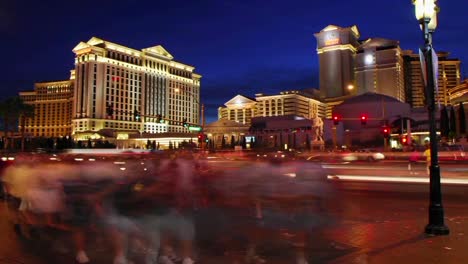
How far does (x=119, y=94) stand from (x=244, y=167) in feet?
503

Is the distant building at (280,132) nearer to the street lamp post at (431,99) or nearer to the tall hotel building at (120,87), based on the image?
the tall hotel building at (120,87)

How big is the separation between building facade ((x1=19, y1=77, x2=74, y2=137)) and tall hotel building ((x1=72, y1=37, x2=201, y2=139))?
2063cm

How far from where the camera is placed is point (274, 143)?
123062 mm

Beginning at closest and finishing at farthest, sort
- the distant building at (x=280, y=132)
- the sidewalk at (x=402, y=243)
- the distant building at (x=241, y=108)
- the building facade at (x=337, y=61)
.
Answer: the sidewalk at (x=402, y=243)
the distant building at (x=280, y=132)
the distant building at (x=241, y=108)
the building facade at (x=337, y=61)

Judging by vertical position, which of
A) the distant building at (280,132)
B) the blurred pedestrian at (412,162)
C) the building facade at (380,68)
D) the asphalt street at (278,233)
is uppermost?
the building facade at (380,68)

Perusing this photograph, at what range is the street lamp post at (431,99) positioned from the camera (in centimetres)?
864

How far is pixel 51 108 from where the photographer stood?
178m

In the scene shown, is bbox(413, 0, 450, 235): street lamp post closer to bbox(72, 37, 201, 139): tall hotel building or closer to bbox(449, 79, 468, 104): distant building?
bbox(449, 79, 468, 104): distant building

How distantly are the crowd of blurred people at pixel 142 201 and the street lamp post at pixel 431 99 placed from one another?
2.65m

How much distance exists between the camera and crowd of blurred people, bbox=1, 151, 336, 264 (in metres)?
6.75

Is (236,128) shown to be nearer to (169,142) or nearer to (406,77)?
(169,142)

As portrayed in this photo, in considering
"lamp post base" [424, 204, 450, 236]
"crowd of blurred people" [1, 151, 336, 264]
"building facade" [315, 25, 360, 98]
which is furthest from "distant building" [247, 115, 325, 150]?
"crowd of blurred people" [1, 151, 336, 264]

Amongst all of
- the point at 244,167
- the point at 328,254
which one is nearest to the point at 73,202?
the point at 244,167

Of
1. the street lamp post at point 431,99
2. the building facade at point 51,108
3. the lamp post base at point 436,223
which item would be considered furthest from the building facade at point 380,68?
the lamp post base at point 436,223
